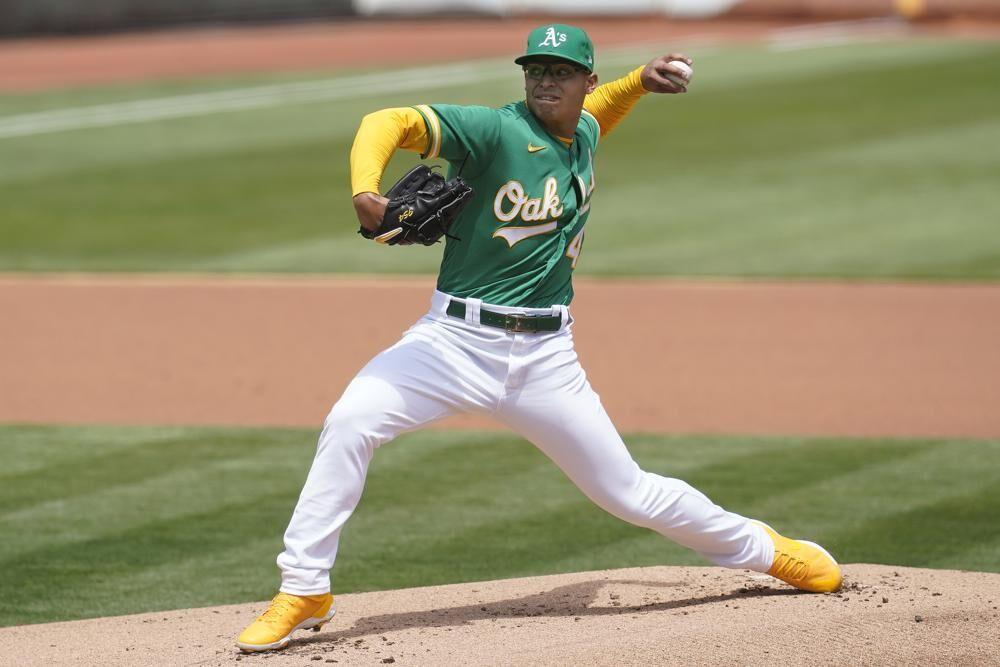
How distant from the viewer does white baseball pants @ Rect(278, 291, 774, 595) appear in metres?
5.19

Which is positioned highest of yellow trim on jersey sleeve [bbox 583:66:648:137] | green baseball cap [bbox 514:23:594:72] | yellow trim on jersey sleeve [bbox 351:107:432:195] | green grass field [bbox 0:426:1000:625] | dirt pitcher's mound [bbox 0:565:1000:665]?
green baseball cap [bbox 514:23:594:72]

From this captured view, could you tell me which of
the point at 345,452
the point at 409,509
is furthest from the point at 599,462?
the point at 409,509

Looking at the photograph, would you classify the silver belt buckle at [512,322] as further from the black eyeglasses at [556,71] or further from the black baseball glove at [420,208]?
the black eyeglasses at [556,71]

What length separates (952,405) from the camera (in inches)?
388

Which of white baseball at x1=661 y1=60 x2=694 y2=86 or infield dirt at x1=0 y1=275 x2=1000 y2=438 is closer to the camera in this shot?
white baseball at x1=661 y1=60 x2=694 y2=86

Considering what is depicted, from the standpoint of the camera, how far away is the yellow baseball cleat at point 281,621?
17.1 feet

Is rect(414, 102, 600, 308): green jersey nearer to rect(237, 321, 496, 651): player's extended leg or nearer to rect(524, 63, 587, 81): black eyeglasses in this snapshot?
rect(524, 63, 587, 81): black eyeglasses

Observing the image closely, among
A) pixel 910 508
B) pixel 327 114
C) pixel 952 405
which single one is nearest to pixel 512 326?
pixel 910 508

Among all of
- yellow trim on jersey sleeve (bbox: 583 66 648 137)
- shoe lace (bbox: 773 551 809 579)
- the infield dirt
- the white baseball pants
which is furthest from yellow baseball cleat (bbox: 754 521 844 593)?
the infield dirt

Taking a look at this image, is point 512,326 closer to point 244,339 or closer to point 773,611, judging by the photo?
point 773,611

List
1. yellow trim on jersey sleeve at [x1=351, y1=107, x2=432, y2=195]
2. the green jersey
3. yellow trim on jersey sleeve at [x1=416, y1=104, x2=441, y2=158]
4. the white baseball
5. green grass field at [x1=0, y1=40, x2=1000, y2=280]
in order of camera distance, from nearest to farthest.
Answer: yellow trim on jersey sleeve at [x1=351, y1=107, x2=432, y2=195] → yellow trim on jersey sleeve at [x1=416, y1=104, x2=441, y2=158] → the green jersey → the white baseball → green grass field at [x1=0, y1=40, x2=1000, y2=280]

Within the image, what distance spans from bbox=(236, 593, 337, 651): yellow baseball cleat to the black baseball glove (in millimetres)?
1211

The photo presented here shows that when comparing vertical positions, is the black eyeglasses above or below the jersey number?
above

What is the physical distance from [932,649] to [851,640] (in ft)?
0.84
